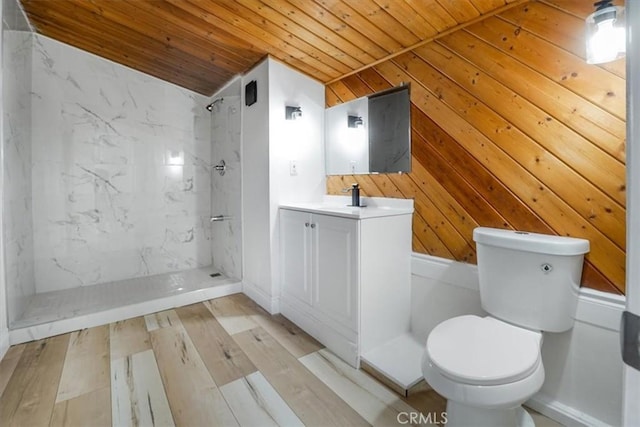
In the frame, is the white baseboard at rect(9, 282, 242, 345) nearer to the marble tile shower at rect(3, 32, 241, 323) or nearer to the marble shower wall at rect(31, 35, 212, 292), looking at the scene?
the marble tile shower at rect(3, 32, 241, 323)

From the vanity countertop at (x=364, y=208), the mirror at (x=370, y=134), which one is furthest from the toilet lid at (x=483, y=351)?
the mirror at (x=370, y=134)

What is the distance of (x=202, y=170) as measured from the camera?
3.48 metres

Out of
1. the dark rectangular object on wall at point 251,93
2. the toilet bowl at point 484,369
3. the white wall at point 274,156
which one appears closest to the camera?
the toilet bowl at point 484,369

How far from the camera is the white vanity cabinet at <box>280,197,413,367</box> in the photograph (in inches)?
69.6

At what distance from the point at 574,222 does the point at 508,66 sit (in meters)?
0.81

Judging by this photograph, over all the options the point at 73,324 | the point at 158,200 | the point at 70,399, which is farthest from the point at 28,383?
the point at 158,200

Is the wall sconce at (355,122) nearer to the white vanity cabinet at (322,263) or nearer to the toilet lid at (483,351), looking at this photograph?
the white vanity cabinet at (322,263)

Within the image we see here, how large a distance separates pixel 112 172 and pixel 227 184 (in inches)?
42.6

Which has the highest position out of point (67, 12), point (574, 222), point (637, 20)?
point (67, 12)

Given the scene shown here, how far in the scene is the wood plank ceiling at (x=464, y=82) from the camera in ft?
4.27

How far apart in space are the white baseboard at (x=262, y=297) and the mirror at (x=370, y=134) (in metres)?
1.15

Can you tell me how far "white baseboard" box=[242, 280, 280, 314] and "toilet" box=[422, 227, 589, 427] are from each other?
1.46m

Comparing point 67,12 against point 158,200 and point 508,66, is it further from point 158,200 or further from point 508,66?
point 508,66

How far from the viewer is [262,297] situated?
8.49ft
